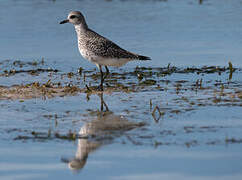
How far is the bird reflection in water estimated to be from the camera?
777cm

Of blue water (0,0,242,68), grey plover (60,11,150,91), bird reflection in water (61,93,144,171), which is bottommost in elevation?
bird reflection in water (61,93,144,171)

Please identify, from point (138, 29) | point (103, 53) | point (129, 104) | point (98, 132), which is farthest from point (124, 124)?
point (138, 29)

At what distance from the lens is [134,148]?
8.11 metres

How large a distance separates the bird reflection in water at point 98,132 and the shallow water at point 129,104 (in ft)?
0.05

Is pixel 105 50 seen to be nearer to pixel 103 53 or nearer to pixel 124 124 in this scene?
pixel 103 53

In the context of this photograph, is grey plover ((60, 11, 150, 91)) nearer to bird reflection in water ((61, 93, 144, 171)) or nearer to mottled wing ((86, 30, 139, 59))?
mottled wing ((86, 30, 139, 59))

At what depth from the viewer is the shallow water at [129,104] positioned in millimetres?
7617

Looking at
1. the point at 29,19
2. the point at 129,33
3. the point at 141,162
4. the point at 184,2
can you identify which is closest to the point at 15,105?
the point at 141,162

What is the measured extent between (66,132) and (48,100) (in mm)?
2171

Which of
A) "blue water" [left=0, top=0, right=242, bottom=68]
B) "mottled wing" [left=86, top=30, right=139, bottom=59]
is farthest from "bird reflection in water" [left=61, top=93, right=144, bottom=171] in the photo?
"blue water" [left=0, top=0, right=242, bottom=68]

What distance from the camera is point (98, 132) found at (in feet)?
29.0

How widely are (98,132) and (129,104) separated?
1.79 m

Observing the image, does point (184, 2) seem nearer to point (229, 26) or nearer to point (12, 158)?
point (229, 26)

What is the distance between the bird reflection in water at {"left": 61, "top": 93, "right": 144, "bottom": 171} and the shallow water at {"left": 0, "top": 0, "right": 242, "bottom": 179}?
1 centimetres
